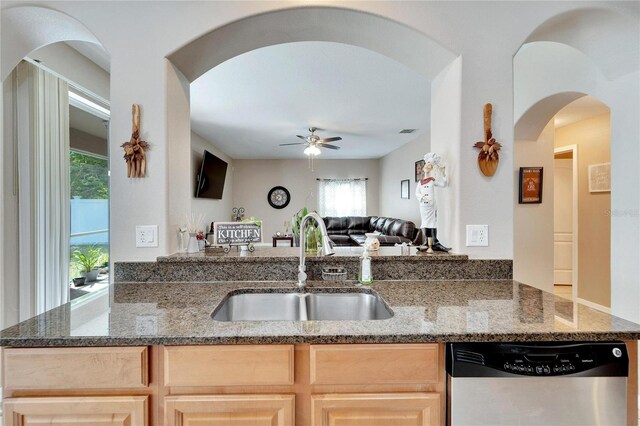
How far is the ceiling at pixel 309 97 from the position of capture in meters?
2.85

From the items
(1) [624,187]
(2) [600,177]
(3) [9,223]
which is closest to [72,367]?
(3) [9,223]

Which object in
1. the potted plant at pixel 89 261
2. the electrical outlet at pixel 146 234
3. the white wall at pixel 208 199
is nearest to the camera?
the electrical outlet at pixel 146 234

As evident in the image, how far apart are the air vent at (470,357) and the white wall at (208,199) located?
3.90 meters

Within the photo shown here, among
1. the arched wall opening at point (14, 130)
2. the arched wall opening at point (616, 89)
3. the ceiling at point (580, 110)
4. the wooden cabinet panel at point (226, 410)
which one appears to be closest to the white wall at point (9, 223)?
the arched wall opening at point (14, 130)

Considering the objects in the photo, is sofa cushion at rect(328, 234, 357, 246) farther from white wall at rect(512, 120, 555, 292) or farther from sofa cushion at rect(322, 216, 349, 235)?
white wall at rect(512, 120, 555, 292)

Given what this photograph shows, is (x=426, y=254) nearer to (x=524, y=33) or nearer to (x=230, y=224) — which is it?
(x=230, y=224)

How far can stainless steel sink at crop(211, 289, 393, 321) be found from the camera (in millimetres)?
1518

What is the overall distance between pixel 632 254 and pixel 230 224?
2353 millimetres

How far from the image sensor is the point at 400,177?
6852 mm

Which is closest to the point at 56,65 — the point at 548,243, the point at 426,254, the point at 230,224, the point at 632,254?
the point at 230,224

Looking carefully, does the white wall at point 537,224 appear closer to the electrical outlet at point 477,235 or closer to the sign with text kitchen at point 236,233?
the electrical outlet at point 477,235

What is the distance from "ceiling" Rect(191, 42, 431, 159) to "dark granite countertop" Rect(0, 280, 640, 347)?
2.19 m

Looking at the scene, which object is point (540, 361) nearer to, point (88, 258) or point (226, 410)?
point (226, 410)

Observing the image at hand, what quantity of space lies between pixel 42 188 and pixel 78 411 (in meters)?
1.83
